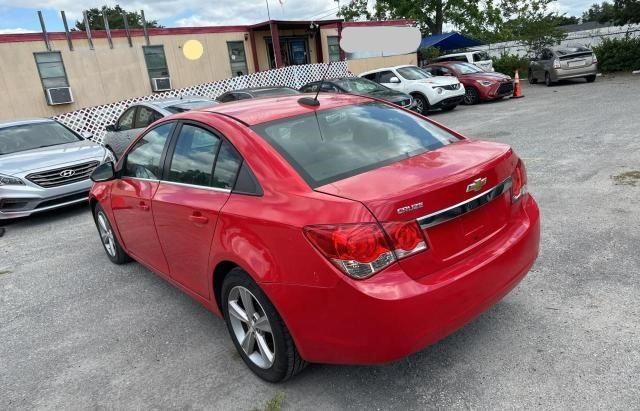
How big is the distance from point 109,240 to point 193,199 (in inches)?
95.9

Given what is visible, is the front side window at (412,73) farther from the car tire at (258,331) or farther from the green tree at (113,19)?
the green tree at (113,19)

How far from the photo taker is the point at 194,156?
3205mm

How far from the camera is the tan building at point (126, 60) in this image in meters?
15.2

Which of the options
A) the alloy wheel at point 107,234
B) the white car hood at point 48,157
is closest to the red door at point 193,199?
the alloy wheel at point 107,234

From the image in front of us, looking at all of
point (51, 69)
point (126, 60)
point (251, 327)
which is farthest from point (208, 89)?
point (251, 327)

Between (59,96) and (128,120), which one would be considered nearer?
(128,120)

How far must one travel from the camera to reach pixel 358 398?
8.48ft

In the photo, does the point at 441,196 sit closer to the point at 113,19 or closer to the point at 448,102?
the point at 448,102

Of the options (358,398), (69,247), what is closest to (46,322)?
(69,247)

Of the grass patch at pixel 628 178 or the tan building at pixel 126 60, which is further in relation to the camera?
the tan building at pixel 126 60

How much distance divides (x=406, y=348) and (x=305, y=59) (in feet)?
73.3

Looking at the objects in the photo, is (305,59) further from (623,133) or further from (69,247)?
(69,247)

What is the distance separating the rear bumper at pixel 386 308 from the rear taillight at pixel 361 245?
56mm

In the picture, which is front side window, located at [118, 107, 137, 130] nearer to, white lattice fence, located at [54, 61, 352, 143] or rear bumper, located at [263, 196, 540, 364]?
white lattice fence, located at [54, 61, 352, 143]
